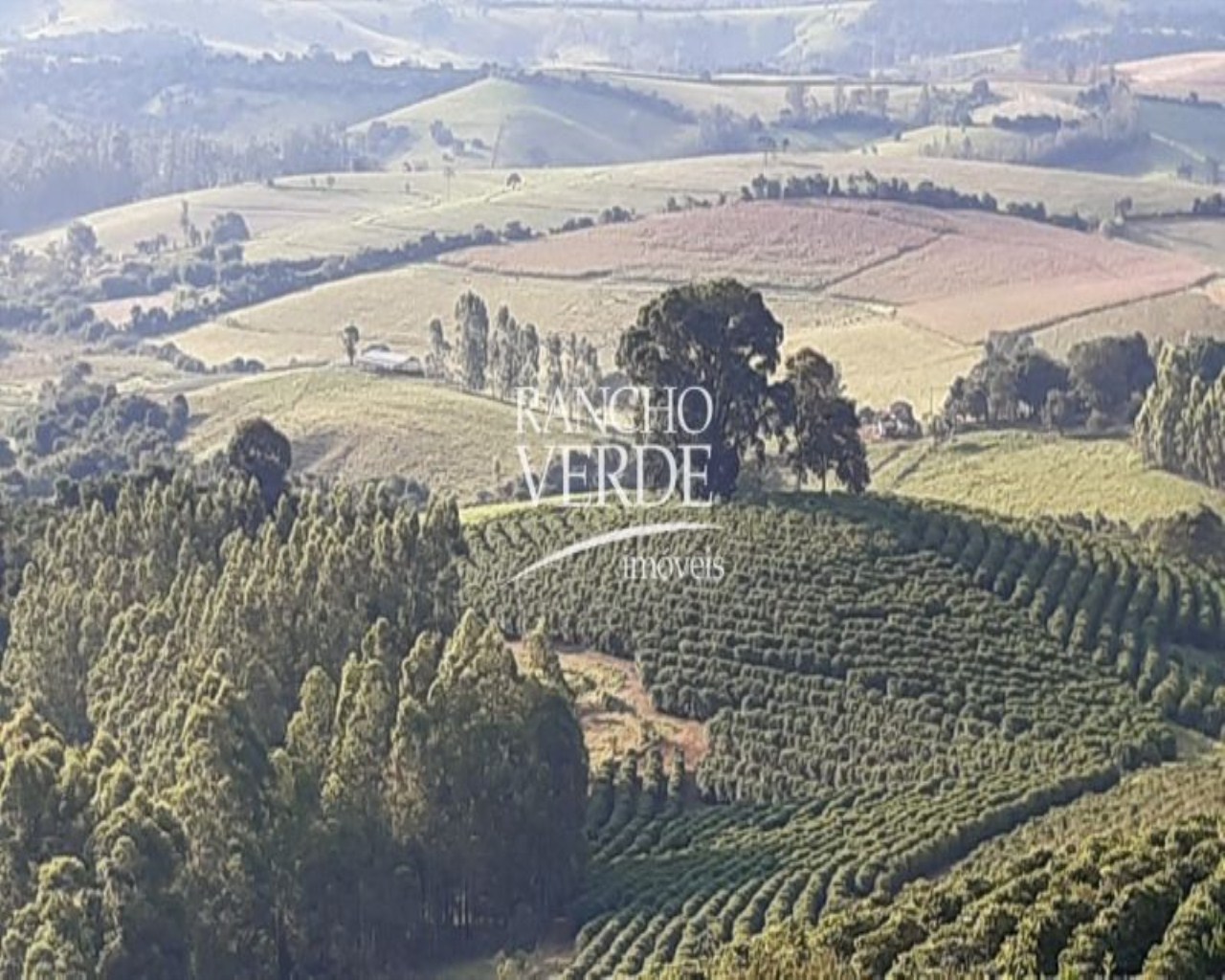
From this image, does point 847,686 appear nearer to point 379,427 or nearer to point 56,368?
point 379,427

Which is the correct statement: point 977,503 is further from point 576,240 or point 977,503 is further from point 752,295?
point 576,240

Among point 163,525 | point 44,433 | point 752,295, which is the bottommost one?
point 44,433

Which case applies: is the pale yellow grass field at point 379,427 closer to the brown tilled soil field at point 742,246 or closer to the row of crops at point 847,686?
the row of crops at point 847,686

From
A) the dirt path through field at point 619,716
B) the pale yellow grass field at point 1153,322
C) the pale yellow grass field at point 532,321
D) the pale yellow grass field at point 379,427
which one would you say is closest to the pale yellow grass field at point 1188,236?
the pale yellow grass field at point 1153,322

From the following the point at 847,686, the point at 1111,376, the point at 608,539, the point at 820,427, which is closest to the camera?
the point at 847,686

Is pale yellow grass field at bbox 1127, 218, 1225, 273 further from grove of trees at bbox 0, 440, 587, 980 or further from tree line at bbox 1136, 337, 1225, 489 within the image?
grove of trees at bbox 0, 440, 587, 980

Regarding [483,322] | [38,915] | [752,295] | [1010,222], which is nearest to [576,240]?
[1010,222]

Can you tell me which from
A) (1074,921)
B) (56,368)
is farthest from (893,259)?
(1074,921)
